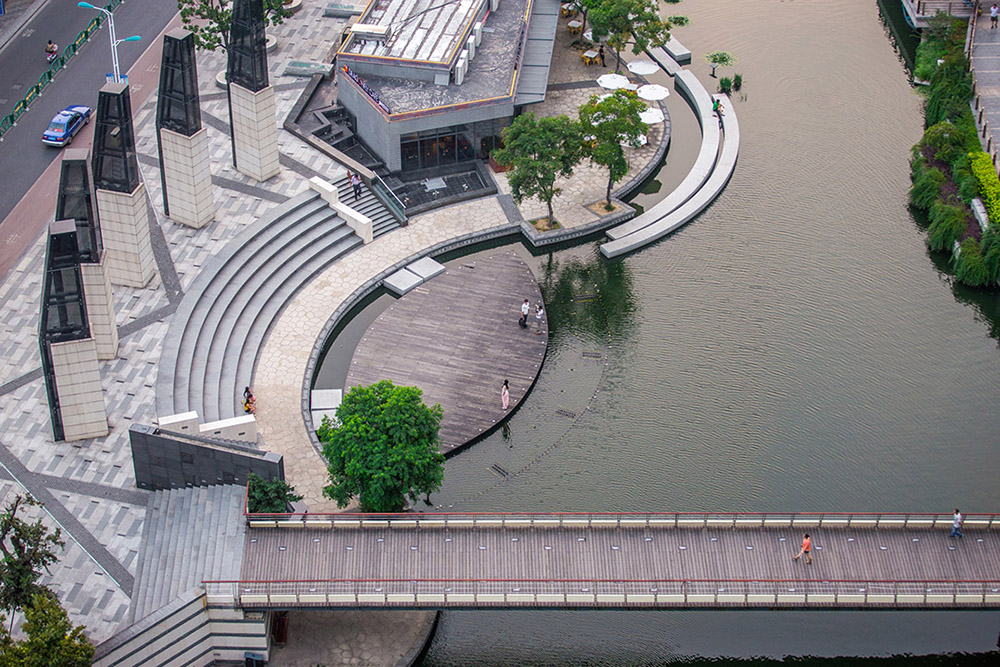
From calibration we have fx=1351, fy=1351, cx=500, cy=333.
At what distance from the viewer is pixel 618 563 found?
6938 centimetres

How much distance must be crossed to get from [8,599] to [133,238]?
28635mm

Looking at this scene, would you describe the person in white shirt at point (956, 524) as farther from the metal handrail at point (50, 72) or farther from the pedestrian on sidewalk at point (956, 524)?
the metal handrail at point (50, 72)

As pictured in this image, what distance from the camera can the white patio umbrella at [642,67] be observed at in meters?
114

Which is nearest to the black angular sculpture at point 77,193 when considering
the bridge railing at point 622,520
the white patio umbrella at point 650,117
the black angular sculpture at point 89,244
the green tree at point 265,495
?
the black angular sculpture at point 89,244

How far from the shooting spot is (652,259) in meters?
97.8

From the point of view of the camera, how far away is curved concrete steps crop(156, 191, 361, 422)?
8156cm

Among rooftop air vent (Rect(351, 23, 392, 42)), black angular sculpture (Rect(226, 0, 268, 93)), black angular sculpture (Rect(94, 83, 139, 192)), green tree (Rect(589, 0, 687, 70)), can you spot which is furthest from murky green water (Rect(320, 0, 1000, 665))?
black angular sculpture (Rect(94, 83, 139, 192))

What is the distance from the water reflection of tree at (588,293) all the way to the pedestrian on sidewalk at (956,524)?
27715mm

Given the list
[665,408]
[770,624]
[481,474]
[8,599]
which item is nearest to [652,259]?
[665,408]

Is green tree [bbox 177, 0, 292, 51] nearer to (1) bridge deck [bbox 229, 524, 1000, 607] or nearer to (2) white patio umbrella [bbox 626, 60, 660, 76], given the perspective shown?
(2) white patio umbrella [bbox 626, 60, 660, 76]

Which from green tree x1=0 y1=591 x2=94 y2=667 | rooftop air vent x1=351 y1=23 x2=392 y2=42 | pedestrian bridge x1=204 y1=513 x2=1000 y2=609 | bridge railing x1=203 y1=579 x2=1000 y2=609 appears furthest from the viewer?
rooftop air vent x1=351 y1=23 x2=392 y2=42

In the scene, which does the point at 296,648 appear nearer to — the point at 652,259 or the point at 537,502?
the point at 537,502

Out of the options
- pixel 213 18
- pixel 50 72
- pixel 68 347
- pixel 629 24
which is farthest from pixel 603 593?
pixel 50 72

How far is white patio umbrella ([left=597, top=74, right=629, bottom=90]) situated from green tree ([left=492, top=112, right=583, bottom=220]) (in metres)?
14.8
